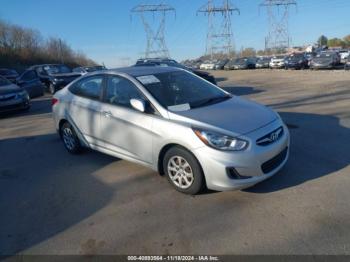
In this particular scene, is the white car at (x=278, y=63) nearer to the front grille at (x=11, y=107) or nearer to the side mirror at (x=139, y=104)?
the front grille at (x=11, y=107)

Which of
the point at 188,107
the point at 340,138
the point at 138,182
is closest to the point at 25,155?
the point at 138,182

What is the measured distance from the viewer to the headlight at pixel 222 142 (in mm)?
3736

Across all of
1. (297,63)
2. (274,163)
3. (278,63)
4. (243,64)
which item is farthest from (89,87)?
(243,64)

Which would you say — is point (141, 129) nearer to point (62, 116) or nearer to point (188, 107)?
point (188, 107)

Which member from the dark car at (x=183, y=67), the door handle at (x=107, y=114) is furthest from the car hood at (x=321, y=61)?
the door handle at (x=107, y=114)

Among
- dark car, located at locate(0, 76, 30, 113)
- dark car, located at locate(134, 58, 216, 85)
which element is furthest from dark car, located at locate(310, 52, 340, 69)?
dark car, located at locate(0, 76, 30, 113)

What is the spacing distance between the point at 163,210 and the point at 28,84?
1412 centimetres

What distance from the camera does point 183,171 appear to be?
4.07 m

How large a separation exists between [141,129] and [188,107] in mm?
701

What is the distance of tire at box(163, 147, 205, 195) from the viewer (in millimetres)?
3908

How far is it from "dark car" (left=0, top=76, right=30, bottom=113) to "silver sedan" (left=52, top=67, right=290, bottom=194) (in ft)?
22.8

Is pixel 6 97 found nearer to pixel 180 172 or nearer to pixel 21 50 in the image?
pixel 180 172

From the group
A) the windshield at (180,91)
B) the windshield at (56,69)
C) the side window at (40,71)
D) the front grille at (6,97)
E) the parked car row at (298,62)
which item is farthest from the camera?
the parked car row at (298,62)

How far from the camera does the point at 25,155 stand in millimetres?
6453
